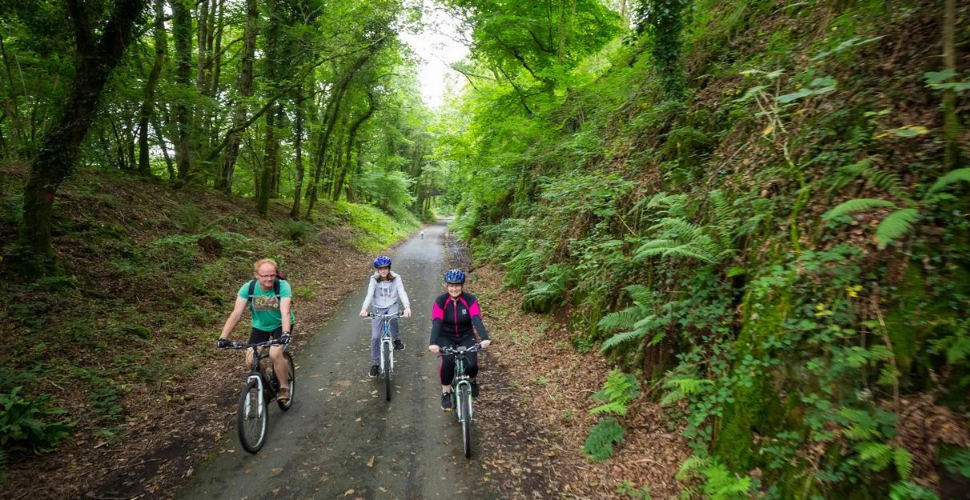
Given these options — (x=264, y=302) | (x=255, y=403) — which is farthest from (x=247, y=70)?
(x=255, y=403)

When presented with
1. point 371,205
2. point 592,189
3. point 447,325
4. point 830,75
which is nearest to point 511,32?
point 592,189

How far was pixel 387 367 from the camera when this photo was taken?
6730 mm

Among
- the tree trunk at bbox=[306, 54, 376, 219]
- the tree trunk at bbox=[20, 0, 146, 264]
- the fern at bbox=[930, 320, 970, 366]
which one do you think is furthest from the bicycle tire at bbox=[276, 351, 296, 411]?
the tree trunk at bbox=[306, 54, 376, 219]

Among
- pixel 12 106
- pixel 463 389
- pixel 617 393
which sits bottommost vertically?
pixel 617 393

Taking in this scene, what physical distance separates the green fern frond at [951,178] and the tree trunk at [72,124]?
39.0 feet

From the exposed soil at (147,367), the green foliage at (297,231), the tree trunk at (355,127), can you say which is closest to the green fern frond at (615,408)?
the exposed soil at (147,367)

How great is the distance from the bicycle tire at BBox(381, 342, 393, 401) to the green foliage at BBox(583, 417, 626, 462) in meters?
3.08

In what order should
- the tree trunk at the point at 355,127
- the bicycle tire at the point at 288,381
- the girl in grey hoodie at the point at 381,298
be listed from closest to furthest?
1. the bicycle tire at the point at 288,381
2. the girl in grey hoodie at the point at 381,298
3. the tree trunk at the point at 355,127

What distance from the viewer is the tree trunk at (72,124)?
770 cm

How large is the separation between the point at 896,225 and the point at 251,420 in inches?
271

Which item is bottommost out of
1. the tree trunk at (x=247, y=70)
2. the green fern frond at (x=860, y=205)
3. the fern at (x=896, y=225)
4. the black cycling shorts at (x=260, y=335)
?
the black cycling shorts at (x=260, y=335)

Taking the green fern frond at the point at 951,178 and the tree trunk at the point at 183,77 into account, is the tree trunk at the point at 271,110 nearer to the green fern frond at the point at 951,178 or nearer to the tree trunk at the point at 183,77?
the tree trunk at the point at 183,77

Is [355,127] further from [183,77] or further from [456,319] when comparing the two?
[456,319]

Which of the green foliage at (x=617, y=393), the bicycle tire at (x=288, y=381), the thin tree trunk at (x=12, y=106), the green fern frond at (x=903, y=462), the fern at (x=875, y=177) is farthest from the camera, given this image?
the thin tree trunk at (x=12, y=106)
